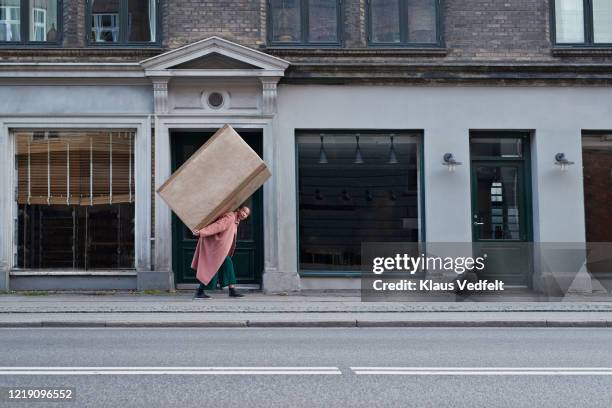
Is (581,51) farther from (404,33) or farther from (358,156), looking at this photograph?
(358,156)

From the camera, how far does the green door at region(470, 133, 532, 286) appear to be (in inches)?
616

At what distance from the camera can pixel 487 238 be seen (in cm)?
1563

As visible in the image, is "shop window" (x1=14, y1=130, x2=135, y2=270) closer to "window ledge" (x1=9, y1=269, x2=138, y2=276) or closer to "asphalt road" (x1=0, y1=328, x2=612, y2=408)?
"window ledge" (x1=9, y1=269, x2=138, y2=276)

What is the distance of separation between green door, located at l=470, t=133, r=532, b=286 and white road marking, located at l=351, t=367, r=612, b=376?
8.25 meters

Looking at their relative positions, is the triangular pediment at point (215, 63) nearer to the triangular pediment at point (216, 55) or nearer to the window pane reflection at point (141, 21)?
the triangular pediment at point (216, 55)

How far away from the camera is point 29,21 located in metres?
15.3

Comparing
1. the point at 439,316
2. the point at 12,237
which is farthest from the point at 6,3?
the point at 439,316

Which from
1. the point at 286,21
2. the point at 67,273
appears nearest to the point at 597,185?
the point at 286,21

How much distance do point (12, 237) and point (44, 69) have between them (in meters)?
3.23

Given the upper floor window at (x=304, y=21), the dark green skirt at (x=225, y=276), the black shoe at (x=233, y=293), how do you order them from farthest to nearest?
the upper floor window at (x=304, y=21) < the black shoe at (x=233, y=293) < the dark green skirt at (x=225, y=276)

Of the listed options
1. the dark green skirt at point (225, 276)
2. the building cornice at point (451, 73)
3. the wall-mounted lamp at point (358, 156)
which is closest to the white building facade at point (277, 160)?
the wall-mounted lamp at point (358, 156)

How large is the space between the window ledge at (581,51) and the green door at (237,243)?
5.97 meters

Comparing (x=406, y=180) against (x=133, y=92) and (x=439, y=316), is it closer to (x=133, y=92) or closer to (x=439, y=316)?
(x=439, y=316)

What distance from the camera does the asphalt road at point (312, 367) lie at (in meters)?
6.15
